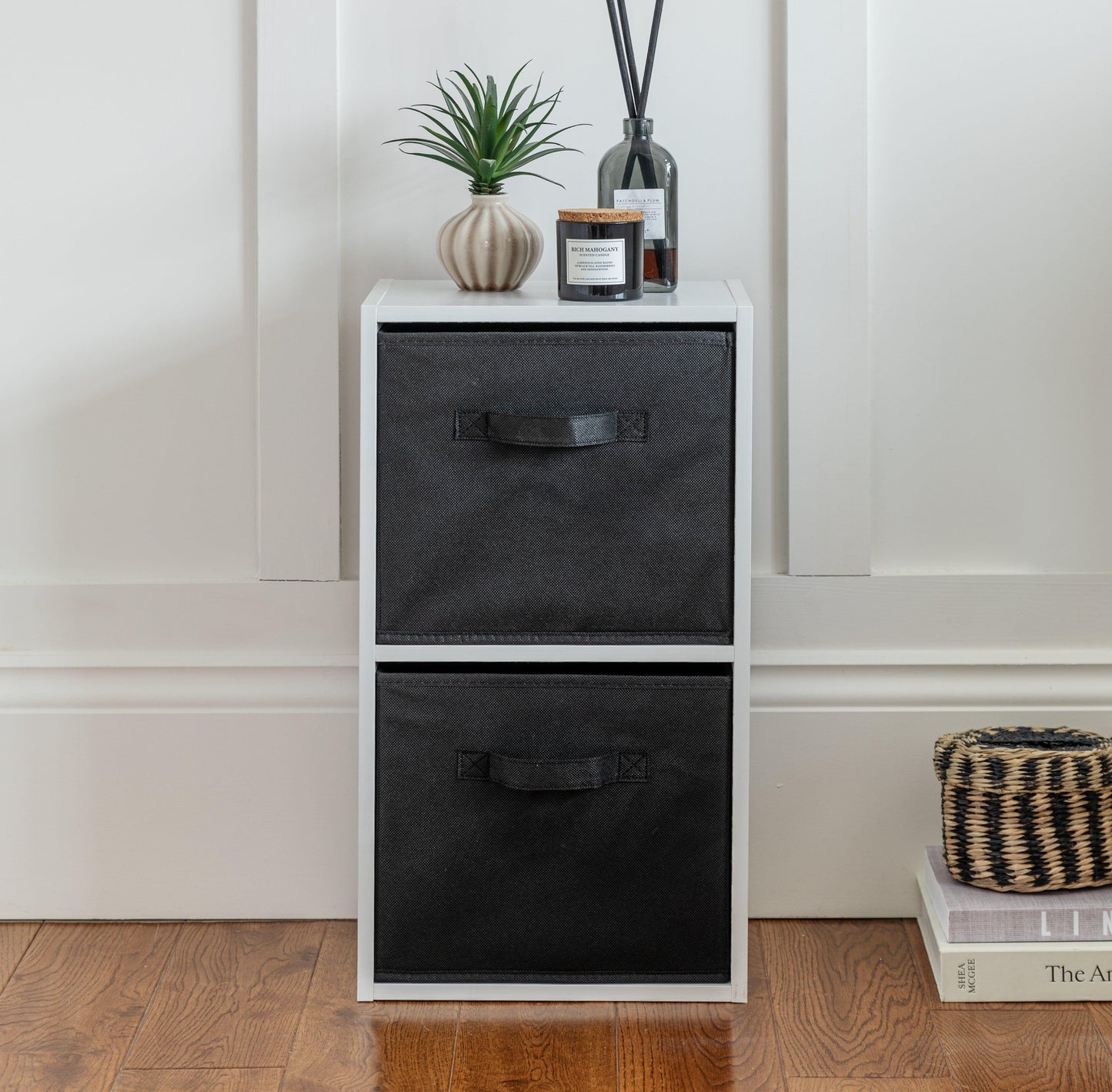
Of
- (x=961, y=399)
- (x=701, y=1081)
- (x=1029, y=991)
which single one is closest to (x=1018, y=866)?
(x=1029, y=991)

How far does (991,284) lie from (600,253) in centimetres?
59

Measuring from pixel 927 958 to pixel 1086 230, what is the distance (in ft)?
3.23

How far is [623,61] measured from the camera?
4.84 feet

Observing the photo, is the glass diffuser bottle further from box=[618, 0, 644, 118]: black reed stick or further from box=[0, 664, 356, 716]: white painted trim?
box=[0, 664, 356, 716]: white painted trim

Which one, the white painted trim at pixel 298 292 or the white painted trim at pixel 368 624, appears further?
the white painted trim at pixel 298 292

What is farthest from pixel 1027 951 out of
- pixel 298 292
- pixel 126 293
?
pixel 126 293

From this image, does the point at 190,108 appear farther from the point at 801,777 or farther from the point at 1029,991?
the point at 1029,991

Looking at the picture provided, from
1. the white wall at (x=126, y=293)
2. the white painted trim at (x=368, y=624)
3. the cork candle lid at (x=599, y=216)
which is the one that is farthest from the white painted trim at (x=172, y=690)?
the cork candle lid at (x=599, y=216)

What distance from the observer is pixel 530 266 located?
151 cm

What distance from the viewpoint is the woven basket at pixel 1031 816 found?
1.47 m

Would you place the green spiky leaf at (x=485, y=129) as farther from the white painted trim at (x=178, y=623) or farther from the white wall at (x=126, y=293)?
the white painted trim at (x=178, y=623)

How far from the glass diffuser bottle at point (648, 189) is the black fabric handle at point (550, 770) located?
0.57 m

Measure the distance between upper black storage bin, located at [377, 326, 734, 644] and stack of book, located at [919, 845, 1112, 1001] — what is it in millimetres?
485

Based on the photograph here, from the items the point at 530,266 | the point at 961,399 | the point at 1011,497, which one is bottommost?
the point at 1011,497
